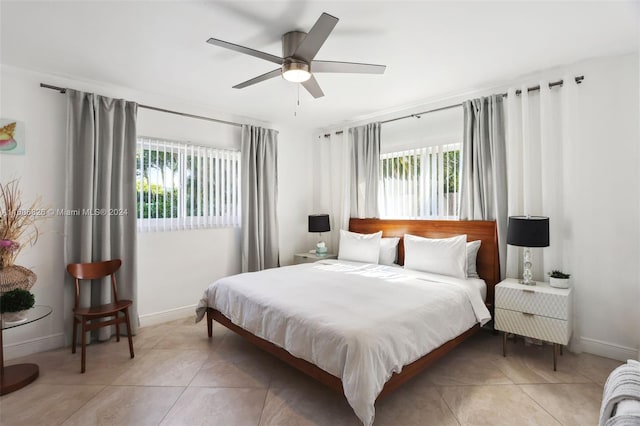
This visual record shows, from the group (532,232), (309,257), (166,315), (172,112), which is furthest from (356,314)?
(172,112)

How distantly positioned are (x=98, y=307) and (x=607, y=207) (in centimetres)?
478

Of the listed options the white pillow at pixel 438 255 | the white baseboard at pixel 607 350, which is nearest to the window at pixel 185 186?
the white pillow at pixel 438 255

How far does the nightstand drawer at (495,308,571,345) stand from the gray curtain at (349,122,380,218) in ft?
6.71

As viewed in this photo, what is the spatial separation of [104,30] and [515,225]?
12.3 feet

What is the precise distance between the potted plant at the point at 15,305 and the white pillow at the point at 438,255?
350cm

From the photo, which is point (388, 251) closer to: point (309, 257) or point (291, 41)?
point (309, 257)

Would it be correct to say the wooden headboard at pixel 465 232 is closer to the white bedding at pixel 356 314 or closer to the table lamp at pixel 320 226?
the white bedding at pixel 356 314

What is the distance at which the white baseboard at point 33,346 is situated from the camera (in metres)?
2.82

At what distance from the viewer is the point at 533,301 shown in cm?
267

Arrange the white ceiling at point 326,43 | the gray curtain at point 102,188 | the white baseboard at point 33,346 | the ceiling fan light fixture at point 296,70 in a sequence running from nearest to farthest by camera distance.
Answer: the white ceiling at point 326,43
the ceiling fan light fixture at point 296,70
the white baseboard at point 33,346
the gray curtain at point 102,188

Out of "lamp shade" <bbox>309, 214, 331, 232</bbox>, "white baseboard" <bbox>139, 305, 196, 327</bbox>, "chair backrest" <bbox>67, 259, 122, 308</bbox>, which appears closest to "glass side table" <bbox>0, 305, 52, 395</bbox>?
"chair backrest" <bbox>67, 259, 122, 308</bbox>

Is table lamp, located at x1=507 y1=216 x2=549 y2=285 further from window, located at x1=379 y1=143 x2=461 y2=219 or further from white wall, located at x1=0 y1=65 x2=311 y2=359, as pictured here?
white wall, located at x1=0 y1=65 x2=311 y2=359

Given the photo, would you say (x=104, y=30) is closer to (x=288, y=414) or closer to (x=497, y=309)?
(x=288, y=414)

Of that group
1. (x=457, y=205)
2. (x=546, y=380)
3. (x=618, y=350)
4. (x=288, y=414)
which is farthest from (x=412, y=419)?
(x=457, y=205)
